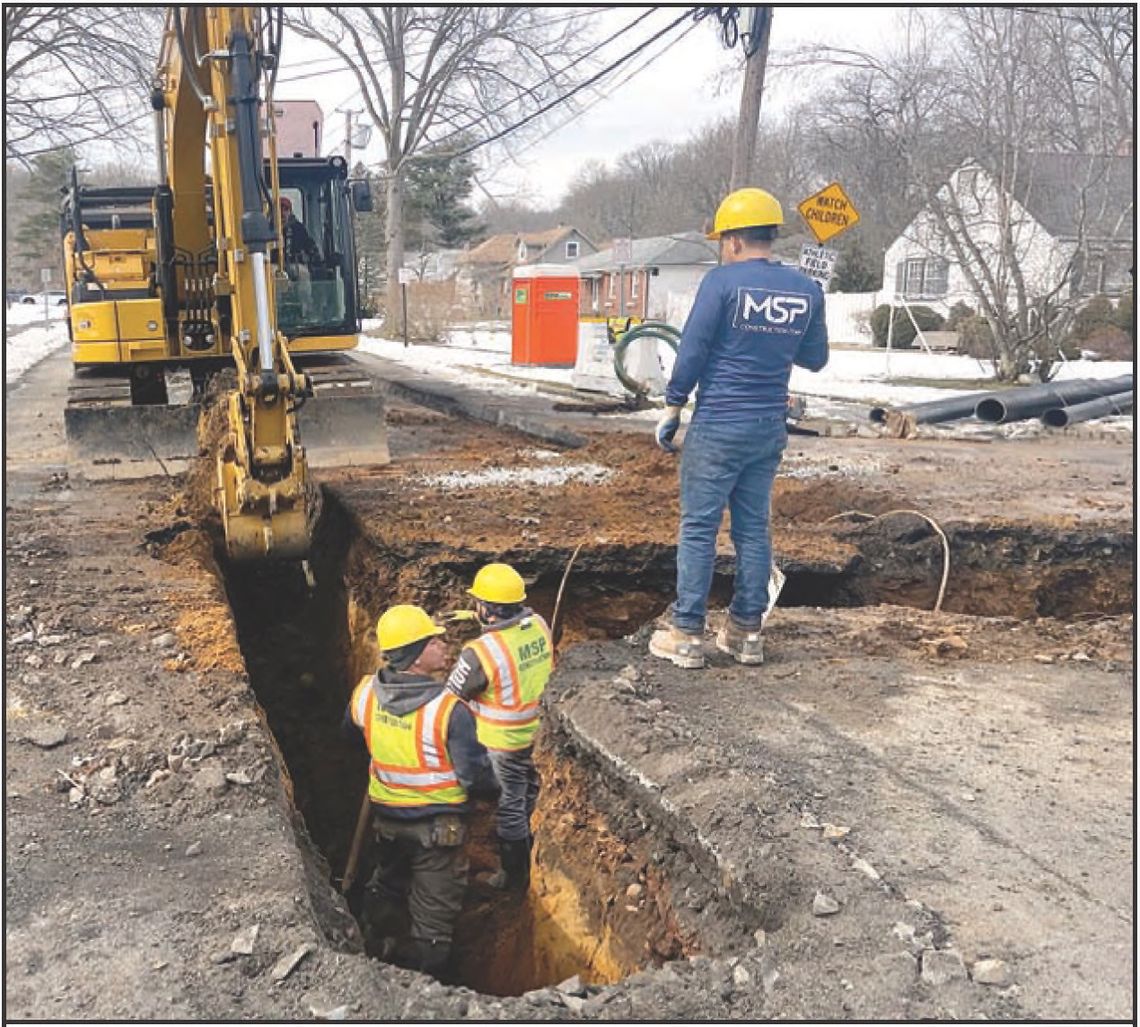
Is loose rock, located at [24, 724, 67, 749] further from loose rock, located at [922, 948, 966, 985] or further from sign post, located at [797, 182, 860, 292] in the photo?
sign post, located at [797, 182, 860, 292]

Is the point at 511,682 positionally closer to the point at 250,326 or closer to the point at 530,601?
the point at 530,601

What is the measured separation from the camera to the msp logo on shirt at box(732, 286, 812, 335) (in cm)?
468

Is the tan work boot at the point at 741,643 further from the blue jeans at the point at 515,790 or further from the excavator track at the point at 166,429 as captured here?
the excavator track at the point at 166,429

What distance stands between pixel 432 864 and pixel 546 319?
23.2 meters


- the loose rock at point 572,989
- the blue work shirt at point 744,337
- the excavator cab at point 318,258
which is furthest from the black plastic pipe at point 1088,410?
the loose rock at point 572,989

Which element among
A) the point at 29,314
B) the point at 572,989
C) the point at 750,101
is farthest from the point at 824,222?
the point at 29,314

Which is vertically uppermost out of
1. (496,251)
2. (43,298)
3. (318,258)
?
(496,251)

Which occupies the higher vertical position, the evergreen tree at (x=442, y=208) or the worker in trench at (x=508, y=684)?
the evergreen tree at (x=442, y=208)

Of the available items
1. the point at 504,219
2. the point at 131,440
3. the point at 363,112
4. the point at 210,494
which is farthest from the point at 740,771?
the point at 504,219

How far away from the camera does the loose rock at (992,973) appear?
2.81 metres

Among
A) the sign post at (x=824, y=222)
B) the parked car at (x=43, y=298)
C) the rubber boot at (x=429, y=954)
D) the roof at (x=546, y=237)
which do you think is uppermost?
the roof at (x=546, y=237)

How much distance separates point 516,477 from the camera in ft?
32.7

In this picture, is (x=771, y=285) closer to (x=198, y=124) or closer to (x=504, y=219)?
(x=198, y=124)

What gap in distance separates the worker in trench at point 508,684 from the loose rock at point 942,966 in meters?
2.50
